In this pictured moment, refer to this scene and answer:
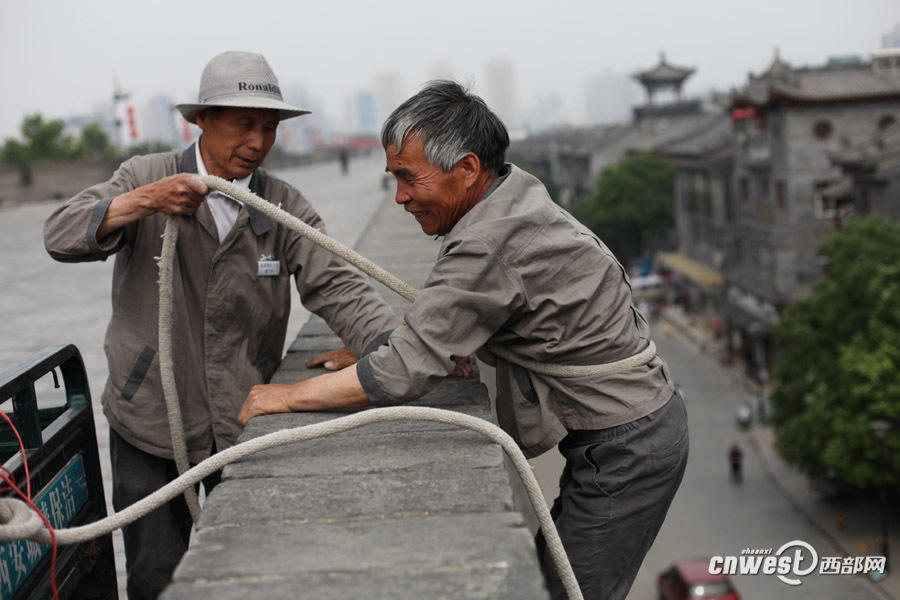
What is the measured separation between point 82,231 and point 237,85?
0.60 m

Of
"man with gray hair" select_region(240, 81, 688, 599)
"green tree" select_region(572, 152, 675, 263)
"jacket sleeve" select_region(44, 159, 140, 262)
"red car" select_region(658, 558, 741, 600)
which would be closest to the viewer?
"man with gray hair" select_region(240, 81, 688, 599)

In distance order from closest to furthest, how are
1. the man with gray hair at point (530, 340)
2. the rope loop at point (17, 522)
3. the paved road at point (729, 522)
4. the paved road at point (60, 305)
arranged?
the rope loop at point (17, 522) < the man with gray hair at point (530, 340) < the paved road at point (60, 305) < the paved road at point (729, 522)

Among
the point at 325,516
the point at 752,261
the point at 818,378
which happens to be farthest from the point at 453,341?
the point at 752,261

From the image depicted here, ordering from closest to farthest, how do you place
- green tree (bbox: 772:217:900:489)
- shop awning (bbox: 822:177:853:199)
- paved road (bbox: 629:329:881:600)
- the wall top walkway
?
1. the wall top walkway
2. green tree (bbox: 772:217:900:489)
3. paved road (bbox: 629:329:881:600)
4. shop awning (bbox: 822:177:853:199)

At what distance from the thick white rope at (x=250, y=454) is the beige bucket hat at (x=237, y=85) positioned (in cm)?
110

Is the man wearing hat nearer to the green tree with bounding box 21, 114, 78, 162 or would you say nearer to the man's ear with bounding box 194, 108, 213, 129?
the man's ear with bounding box 194, 108, 213, 129

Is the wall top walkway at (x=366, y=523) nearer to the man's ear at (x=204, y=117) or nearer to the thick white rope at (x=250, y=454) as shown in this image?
the thick white rope at (x=250, y=454)

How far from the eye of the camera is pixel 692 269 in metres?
39.5

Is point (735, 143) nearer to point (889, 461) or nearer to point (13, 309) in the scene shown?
point (889, 461)

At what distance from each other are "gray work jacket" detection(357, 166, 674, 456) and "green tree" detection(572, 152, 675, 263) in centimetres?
4162

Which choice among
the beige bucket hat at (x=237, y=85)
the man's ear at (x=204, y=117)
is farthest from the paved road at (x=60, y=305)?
the beige bucket hat at (x=237, y=85)

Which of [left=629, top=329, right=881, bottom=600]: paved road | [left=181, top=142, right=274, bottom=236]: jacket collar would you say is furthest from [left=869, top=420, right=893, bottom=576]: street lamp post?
[left=181, top=142, right=274, bottom=236]: jacket collar

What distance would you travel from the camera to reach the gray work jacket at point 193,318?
8.98 feet

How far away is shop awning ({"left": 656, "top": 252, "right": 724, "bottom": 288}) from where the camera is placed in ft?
121
